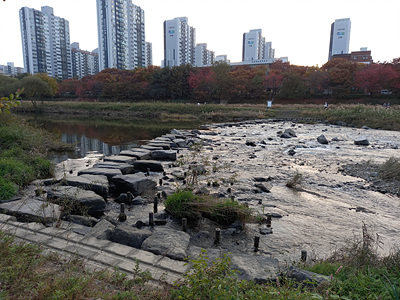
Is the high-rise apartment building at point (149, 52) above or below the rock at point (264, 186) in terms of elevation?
above

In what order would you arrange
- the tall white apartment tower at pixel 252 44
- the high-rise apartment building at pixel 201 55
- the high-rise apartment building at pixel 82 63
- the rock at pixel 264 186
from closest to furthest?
the rock at pixel 264 186, the high-rise apartment building at pixel 82 63, the high-rise apartment building at pixel 201 55, the tall white apartment tower at pixel 252 44

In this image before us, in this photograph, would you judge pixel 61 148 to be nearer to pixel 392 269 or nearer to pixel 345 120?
pixel 392 269

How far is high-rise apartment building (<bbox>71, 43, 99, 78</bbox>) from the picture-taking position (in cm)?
11619

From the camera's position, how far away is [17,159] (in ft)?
24.1

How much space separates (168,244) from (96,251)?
0.87 m

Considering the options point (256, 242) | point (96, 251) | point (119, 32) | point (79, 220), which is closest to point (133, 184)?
point (79, 220)

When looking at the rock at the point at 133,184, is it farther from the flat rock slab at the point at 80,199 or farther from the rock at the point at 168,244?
the rock at the point at 168,244

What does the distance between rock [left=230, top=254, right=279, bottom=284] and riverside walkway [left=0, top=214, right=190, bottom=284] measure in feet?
2.04

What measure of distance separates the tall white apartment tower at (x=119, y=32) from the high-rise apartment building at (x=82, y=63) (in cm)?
2459

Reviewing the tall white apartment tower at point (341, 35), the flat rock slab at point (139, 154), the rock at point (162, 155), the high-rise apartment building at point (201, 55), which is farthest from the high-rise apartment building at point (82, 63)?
the rock at point (162, 155)

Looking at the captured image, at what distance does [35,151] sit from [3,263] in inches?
267

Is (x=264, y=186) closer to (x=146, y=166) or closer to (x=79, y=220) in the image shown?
(x=146, y=166)

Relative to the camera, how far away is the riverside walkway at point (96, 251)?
114 inches

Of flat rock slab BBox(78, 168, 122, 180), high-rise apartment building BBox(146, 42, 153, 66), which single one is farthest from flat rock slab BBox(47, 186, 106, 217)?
high-rise apartment building BBox(146, 42, 153, 66)
